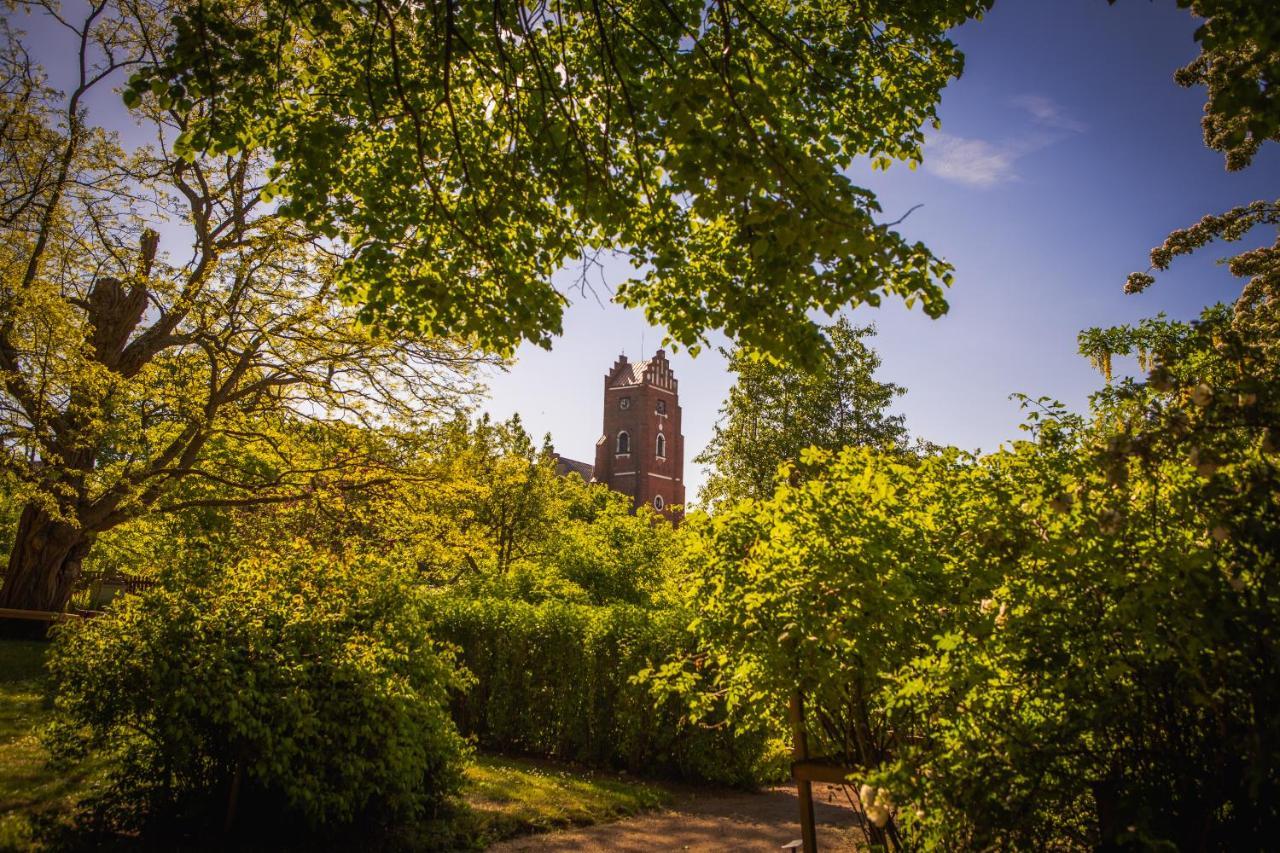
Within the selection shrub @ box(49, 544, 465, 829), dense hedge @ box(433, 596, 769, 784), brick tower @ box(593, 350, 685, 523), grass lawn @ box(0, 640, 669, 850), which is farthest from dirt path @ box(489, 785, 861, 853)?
brick tower @ box(593, 350, 685, 523)

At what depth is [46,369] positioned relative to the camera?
40.6 ft

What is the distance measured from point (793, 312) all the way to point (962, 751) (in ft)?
11.6

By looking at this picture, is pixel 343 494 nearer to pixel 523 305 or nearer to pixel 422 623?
pixel 422 623

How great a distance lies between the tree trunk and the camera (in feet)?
48.2

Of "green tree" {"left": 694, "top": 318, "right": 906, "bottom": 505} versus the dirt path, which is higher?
"green tree" {"left": 694, "top": 318, "right": 906, "bottom": 505}

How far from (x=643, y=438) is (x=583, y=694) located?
55.2m

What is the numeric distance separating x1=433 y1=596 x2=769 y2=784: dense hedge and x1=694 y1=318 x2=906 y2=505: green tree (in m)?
15.2

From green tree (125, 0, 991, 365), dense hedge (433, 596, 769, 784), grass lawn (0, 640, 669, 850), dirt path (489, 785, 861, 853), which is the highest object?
green tree (125, 0, 991, 365)

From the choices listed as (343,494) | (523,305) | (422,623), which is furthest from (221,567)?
(343,494)

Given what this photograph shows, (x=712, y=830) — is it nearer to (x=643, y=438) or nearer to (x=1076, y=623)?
(x=1076, y=623)

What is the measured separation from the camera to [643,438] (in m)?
66.8

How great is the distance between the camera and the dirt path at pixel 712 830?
7590 millimetres

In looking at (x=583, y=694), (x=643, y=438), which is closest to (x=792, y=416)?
(x=583, y=694)

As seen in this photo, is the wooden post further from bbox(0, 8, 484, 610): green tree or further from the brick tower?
the brick tower
